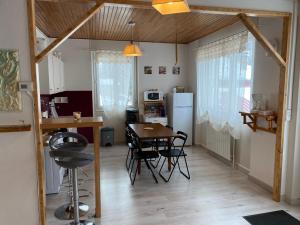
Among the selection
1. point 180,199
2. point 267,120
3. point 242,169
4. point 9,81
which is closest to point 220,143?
point 242,169

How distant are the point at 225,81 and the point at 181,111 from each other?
62.8 inches

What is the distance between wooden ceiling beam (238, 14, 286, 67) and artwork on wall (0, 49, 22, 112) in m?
2.56

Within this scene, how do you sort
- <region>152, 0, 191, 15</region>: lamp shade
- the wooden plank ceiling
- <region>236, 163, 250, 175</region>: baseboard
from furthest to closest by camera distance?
1. <region>236, 163, 250, 175</region>: baseboard
2. the wooden plank ceiling
3. <region>152, 0, 191, 15</region>: lamp shade

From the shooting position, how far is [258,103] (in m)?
3.56

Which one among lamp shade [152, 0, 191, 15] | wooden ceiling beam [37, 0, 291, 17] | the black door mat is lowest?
the black door mat

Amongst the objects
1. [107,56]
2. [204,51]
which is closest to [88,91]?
[107,56]

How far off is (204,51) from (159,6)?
368cm

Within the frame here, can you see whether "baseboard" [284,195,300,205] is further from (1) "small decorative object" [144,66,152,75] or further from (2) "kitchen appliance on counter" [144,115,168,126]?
(1) "small decorative object" [144,66,152,75]

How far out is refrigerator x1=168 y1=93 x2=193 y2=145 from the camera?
19.2ft

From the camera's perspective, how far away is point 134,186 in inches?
145

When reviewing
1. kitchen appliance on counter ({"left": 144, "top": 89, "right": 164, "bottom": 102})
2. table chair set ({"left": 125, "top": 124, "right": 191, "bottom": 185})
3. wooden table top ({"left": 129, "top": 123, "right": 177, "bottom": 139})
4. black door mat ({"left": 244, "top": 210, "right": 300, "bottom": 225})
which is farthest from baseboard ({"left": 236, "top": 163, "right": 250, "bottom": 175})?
kitchen appliance on counter ({"left": 144, "top": 89, "right": 164, "bottom": 102})

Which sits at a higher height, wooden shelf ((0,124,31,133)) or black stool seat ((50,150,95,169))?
wooden shelf ((0,124,31,133))

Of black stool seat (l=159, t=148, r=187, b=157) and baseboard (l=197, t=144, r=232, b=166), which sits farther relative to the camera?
baseboard (l=197, t=144, r=232, b=166)

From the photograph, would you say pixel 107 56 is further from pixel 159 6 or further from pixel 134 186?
pixel 159 6
